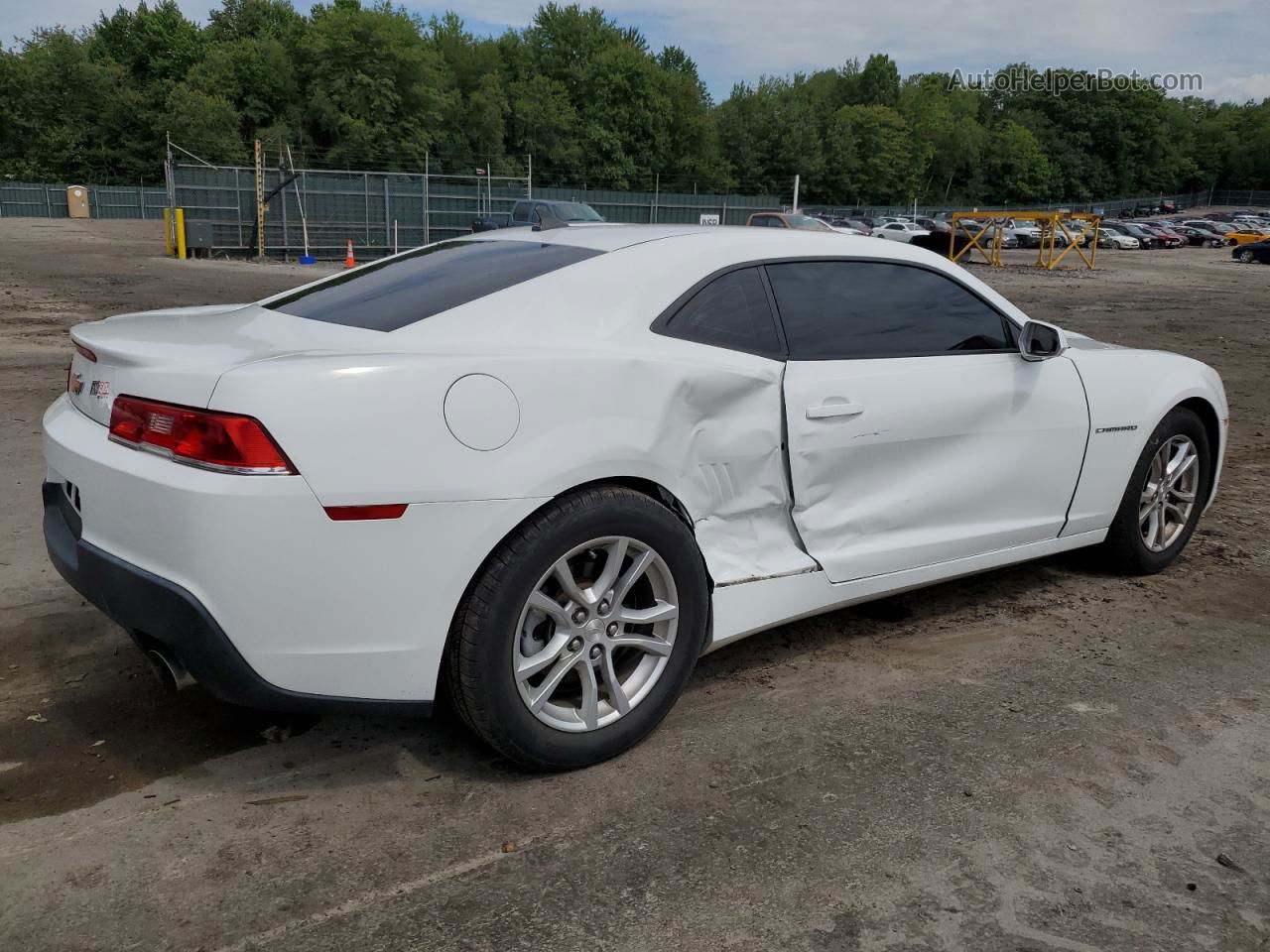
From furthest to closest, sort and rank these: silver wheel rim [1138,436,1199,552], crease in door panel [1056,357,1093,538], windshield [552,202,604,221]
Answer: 1. windshield [552,202,604,221]
2. silver wheel rim [1138,436,1199,552]
3. crease in door panel [1056,357,1093,538]

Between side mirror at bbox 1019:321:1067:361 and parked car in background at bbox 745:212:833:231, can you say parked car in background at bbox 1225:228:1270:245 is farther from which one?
side mirror at bbox 1019:321:1067:361

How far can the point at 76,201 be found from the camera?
5294 cm

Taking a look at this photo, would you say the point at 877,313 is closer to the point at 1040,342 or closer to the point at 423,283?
the point at 1040,342

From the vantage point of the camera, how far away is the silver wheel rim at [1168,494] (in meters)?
4.72

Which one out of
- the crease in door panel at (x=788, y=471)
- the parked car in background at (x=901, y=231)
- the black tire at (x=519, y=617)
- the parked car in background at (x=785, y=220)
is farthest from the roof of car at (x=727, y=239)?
the parked car in background at (x=901, y=231)

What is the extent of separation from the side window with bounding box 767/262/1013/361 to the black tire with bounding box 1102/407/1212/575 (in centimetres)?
100

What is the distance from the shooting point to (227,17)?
77.7 meters

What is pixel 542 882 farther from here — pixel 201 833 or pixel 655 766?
pixel 201 833

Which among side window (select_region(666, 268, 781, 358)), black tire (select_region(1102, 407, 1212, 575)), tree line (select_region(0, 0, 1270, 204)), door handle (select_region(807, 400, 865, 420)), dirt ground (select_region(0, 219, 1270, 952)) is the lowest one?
dirt ground (select_region(0, 219, 1270, 952))

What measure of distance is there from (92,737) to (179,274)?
67.7 ft

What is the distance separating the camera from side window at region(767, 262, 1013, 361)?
11.6ft

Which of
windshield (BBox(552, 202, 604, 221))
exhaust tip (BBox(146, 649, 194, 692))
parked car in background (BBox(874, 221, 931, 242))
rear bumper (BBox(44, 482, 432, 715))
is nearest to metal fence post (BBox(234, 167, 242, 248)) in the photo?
windshield (BBox(552, 202, 604, 221))

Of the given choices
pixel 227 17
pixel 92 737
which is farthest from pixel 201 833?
pixel 227 17

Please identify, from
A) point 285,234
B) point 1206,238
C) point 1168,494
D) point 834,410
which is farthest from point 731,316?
point 1206,238
